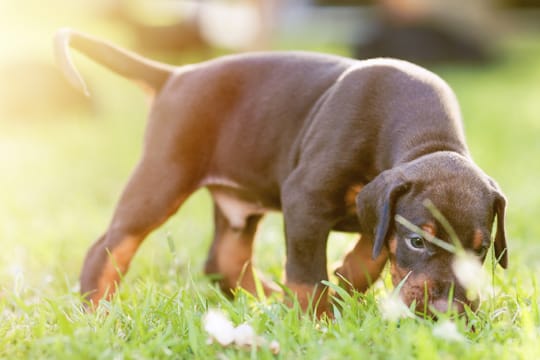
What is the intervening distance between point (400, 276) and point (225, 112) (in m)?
1.39

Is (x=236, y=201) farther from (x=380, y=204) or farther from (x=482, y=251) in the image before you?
(x=482, y=251)

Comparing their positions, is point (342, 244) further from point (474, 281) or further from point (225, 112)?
point (474, 281)

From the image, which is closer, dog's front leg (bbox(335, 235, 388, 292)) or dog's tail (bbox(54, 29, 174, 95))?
dog's front leg (bbox(335, 235, 388, 292))

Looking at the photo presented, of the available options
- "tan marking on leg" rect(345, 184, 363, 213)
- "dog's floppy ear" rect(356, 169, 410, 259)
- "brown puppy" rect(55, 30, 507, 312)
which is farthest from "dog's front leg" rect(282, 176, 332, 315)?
"dog's floppy ear" rect(356, 169, 410, 259)

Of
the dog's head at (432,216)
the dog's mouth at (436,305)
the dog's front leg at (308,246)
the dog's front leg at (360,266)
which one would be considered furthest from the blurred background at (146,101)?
the dog's mouth at (436,305)

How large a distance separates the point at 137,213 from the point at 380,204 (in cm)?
133


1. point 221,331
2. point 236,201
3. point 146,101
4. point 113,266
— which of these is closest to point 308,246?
point 221,331

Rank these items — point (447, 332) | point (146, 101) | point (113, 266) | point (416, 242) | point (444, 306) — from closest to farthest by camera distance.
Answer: point (447, 332)
point (444, 306)
point (416, 242)
point (113, 266)
point (146, 101)

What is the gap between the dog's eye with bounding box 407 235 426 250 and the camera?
2.89 metres

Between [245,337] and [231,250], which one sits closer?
[245,337]

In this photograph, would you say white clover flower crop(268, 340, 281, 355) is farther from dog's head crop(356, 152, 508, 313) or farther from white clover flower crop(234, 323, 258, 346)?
dog's head crop(356, 152, 508, 313)

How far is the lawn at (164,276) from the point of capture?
2.67 meters

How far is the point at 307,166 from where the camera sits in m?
3.41

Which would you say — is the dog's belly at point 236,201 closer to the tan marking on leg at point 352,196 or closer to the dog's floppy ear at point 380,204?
the tan marking on leg at point 352,196
